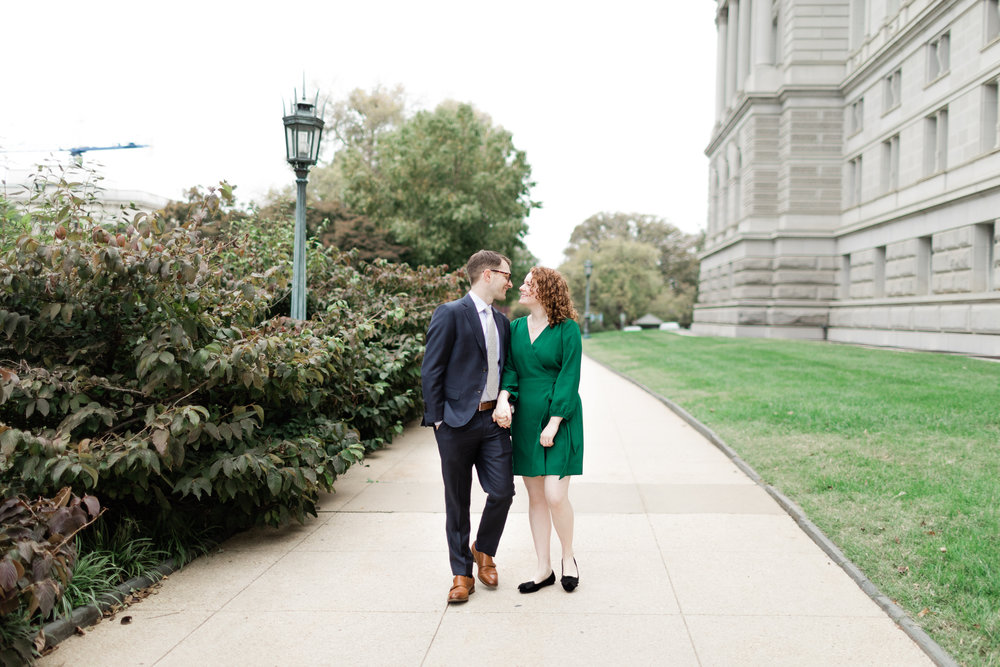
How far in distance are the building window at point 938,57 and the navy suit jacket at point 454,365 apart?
23839 mm

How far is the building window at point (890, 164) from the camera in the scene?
2741cm

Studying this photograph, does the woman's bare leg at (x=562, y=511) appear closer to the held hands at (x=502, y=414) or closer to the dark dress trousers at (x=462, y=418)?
the dark dress trousers at (x=462, y=418)

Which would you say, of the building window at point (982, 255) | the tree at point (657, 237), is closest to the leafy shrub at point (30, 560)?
the building window at point (982, 255)

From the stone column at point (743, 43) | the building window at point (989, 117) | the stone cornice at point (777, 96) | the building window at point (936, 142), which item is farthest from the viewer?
the stone column at point (743, 43)

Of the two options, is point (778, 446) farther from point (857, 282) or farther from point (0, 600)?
point (857, 282)

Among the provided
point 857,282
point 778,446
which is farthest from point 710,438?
point 857,282

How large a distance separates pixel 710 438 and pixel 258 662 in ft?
26.1

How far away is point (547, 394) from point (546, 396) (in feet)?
0.05

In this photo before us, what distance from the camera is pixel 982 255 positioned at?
21297mm

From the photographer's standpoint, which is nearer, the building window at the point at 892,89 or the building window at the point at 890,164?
the building window at the point at 892,89

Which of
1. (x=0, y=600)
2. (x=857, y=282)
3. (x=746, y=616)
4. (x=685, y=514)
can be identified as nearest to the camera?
(x=0, y=600)

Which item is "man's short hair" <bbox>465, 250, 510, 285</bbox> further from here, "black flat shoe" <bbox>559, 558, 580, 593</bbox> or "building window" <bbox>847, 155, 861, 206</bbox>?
"building window" <bbox>847, 155, 861, 206</bbox>

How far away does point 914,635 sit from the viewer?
13.6 ft

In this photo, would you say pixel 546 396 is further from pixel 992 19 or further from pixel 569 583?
pixel 992 19
